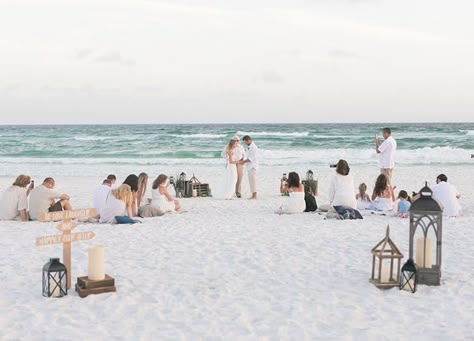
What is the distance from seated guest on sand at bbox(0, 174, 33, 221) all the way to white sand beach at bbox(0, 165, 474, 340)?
1.25ft

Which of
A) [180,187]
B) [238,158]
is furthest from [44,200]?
[238,158]

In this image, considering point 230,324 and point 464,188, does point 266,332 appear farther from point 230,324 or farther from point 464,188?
point 464,188

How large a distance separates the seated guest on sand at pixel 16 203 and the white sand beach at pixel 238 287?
381 mm

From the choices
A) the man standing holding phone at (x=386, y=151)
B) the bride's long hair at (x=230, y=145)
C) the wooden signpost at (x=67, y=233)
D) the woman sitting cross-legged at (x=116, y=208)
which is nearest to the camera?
the wooden signpost at (x=67, y=233)

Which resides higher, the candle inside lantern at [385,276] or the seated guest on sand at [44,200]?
the seated guest on sand at [44,200]

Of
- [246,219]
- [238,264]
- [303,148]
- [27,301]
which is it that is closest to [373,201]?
[246,219]

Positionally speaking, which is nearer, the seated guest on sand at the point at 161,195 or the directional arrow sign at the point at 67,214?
the directional arrow sign at the point at 67,214

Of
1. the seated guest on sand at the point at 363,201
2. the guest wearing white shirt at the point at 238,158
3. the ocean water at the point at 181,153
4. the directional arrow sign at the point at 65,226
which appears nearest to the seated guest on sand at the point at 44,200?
the directional arrow sign at the point at 65,226

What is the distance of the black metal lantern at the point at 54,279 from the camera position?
218 inches

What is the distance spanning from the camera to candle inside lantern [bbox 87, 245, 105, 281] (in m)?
5.66

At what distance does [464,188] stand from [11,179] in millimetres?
14571

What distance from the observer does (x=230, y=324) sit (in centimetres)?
489

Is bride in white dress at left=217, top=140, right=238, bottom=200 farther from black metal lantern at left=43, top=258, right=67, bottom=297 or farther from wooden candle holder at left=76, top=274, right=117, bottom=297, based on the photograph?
black metal lantern at left=43, top=258, right=67, bottom=297

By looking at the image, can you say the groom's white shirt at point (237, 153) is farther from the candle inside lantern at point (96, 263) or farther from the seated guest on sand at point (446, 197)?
the candle inside lantern at point (96, 263)
